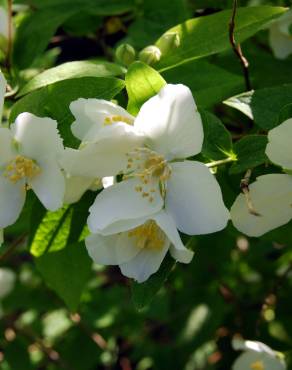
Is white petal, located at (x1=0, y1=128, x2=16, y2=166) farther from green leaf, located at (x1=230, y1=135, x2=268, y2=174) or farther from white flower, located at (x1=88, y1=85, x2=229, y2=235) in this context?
green leaf, located at (x1=230, y1=135, x2=268, y2=174)

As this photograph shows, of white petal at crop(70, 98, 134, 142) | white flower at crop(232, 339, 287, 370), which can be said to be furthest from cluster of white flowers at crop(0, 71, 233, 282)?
white flower at crop(232, 339, 287, 370)

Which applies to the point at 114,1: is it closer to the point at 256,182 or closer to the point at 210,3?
the point at 210,3

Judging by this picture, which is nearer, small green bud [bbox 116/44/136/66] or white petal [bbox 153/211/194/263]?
white petal [bbox 153/211/194/263]

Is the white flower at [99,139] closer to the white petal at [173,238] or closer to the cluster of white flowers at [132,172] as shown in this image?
the cluster of white flowers at [132,172]

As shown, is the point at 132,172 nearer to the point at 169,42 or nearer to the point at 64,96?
the point at 64,96

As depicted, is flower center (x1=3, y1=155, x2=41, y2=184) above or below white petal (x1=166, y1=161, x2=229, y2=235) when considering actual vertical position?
above

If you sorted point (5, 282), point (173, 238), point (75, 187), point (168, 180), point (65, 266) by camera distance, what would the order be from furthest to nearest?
point (5, 282), point (65, 266), point (75, 187), point (168, 180), point (173, 238)

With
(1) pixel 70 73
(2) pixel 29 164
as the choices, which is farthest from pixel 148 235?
(1) pixel 70 73
